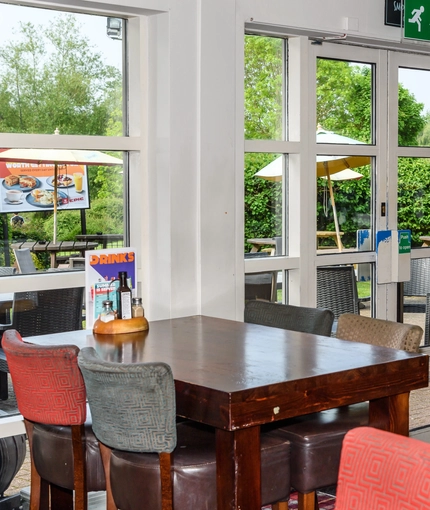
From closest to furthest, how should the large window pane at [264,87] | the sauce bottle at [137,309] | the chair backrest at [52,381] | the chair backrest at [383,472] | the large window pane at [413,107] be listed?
the chair backrest at [383,472] < the chair backrest at [52,381] < the sauce bottle at [137,309] < the large window pane at [264,87] < the large window pane at [413,107]

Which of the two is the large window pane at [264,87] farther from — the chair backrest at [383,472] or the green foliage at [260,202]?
the chair backrest at [383,472]

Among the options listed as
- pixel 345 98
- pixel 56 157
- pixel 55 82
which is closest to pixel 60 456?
pixel 56 157

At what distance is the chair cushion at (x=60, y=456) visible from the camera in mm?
3047

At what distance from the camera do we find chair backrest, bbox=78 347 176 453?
259 centimetres

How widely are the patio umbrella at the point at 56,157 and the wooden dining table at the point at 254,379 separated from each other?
0.93m

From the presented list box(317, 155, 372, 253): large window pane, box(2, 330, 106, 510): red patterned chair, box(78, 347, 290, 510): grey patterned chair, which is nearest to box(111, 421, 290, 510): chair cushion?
box(78, 347, 290, 510): grey patterned chair

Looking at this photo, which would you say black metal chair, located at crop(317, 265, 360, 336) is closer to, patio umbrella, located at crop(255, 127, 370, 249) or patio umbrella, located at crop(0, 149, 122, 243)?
patio umbrella, located at crop(255, 127, 370, 249)

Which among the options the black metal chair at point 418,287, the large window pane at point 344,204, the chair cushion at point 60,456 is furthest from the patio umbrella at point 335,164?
the chair cushion at point 60,456

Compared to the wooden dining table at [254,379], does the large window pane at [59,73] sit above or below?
above

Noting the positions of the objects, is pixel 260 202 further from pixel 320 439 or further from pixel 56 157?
pixel 320 439

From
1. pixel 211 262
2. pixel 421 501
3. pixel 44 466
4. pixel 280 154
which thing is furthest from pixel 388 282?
pixel 421 501

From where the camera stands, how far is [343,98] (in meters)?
5.33

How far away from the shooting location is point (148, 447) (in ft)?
8.72

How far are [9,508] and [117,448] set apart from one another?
1304mm
